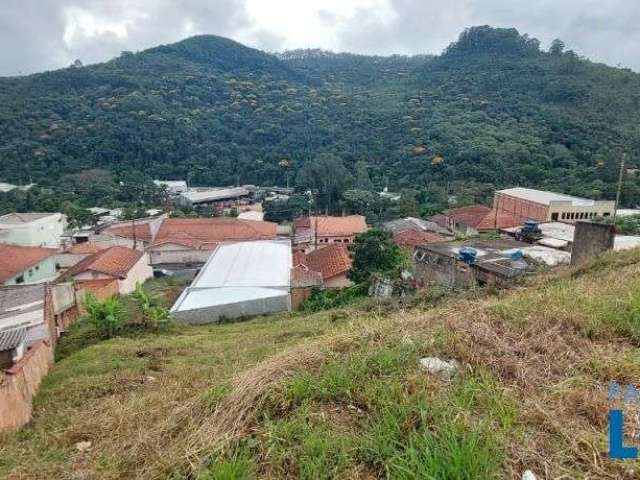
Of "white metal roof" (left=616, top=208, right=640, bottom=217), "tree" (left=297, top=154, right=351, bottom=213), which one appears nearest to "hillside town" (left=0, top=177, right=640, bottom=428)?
"white metal roof" (left=616, top=208, right=640, bottom=217)

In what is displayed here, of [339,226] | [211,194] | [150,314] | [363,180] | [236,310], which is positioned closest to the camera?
[150,314]

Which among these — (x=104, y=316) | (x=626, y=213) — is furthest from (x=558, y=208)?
(x=104, y=316)

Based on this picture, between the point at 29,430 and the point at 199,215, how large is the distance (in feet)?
117

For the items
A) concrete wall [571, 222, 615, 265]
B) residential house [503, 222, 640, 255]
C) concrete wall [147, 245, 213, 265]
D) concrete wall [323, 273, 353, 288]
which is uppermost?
concrete wall [571, 222, 615, 265]

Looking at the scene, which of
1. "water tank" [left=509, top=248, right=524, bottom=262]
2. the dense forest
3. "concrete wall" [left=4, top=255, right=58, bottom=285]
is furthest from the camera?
the dense forest

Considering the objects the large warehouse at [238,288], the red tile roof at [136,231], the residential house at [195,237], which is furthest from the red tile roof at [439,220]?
the red tile roof at [136,231]

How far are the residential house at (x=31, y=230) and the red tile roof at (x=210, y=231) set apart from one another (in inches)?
309

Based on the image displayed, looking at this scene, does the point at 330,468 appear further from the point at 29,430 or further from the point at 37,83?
the point at 37,83

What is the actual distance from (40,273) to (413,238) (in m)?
21.0

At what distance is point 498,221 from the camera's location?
29.4 meters

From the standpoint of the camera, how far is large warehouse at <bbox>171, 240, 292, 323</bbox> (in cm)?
1534

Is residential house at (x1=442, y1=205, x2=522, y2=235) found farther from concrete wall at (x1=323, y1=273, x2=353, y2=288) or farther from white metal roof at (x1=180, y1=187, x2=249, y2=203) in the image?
white metal roof at (x1=180, y1=187, x2=249, y2=203)

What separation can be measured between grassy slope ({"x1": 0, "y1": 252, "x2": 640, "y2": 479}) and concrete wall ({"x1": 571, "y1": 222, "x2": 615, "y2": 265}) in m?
8.63

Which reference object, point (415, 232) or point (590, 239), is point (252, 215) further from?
point (590, 239)
